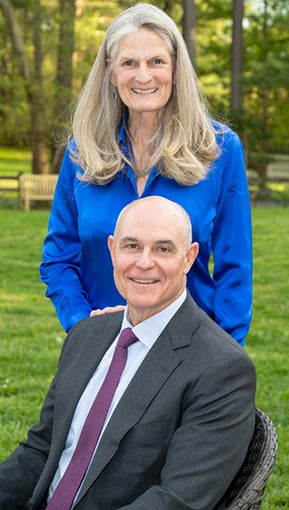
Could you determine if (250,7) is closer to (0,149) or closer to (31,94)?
(31,94)

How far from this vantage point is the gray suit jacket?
2.53 metres

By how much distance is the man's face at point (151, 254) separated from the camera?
2.76m

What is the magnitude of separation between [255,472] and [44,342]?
590 centimetres

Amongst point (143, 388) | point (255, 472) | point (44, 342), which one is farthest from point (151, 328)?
point (44, 342)

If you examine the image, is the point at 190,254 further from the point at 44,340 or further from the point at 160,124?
the point at 44,340

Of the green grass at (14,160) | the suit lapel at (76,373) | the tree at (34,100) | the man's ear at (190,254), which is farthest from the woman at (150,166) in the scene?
the green grass at (14,160)

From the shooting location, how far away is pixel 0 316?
380 inches

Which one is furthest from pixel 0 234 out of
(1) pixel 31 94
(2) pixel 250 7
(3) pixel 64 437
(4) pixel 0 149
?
(4) pixel 0 149

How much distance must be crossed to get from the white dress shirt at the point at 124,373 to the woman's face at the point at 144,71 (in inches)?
32.1

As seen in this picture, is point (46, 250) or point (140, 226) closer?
point (140, 226)

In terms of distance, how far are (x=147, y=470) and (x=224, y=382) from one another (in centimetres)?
36

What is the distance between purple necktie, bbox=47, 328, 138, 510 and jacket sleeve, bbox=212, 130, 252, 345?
0.69 meters

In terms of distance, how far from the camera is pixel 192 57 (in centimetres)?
2483

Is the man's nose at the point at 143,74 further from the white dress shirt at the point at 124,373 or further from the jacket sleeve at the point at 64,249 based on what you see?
the white dress shirt at the point at 124,373
